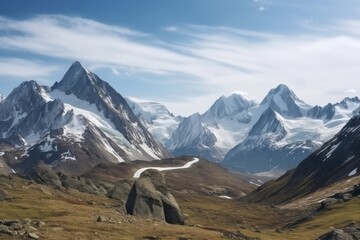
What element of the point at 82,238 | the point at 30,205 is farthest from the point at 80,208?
the point at 82,238

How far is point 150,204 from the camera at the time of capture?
89.4 metres

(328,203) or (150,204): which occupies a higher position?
(150,204)

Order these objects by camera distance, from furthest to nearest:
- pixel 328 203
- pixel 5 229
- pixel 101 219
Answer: pixel 328 203 < pixel 101 219 < pixel 5 229

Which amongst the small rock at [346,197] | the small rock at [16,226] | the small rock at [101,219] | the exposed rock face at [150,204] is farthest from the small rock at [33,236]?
the small rock at [346,197]

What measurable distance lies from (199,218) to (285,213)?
182 feet

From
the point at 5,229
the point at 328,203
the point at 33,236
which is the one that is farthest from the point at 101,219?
the point at 328,203

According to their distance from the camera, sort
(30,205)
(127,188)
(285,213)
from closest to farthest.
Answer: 1. (30,205)
2. (127,188)
3. (285,213)

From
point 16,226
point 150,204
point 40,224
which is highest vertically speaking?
point 16,226

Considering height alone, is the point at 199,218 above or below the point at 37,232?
below

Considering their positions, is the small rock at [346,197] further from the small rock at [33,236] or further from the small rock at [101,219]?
the small rock at [33,236]

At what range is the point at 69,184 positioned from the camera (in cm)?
15438

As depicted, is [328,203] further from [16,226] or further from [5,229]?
[5,229]

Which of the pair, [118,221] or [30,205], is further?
[30,205]

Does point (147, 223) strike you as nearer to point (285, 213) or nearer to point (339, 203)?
point (339, 203)
